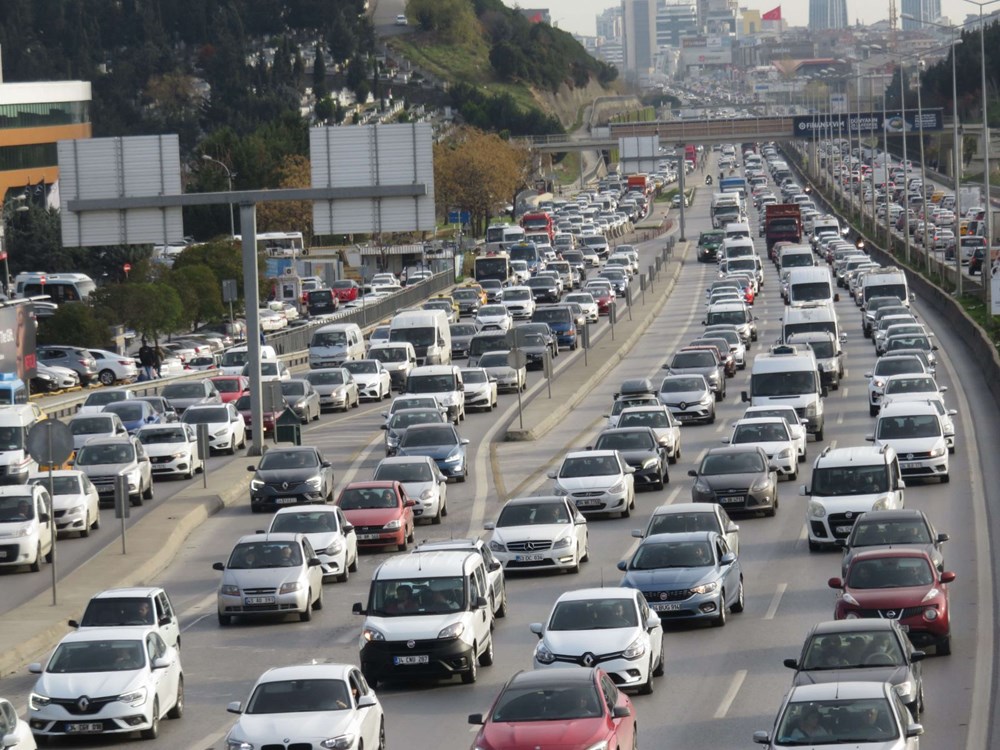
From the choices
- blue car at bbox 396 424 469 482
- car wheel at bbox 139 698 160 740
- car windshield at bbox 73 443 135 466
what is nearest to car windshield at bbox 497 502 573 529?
car wheel at bbox 139 698 160 740

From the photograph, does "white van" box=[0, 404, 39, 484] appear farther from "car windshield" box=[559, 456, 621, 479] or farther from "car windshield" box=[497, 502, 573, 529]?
"car windshield" box=[497, 502, 573, 529]

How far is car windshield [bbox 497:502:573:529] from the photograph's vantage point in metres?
30.7

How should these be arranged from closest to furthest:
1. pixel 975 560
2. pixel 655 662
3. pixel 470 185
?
pixel 655 662 < pixel 975 560 < pixel 470 185

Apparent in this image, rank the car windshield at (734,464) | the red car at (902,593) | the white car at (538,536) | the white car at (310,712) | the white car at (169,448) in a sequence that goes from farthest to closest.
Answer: the white car at (169,448)
the car windshield at (734,464)
the white car at (538,536)
the red car at (902,593)
the white car at (310,712)

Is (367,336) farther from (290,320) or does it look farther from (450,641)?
(450,641)

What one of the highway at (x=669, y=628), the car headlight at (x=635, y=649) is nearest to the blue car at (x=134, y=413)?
the highway at (x=669, y=628)

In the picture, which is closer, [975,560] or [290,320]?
[975,560]

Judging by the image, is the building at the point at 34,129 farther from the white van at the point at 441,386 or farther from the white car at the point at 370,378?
the white van at the point at 441,386

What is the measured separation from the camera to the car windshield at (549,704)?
696 inches

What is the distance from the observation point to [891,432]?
37.9m

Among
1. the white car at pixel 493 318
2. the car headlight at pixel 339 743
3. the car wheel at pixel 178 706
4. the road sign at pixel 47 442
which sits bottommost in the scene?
the car wheel at pixel 178 706

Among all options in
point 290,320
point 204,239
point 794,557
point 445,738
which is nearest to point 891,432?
point 794,557

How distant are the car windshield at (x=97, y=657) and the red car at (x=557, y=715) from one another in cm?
512

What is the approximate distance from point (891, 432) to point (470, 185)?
110 meters
